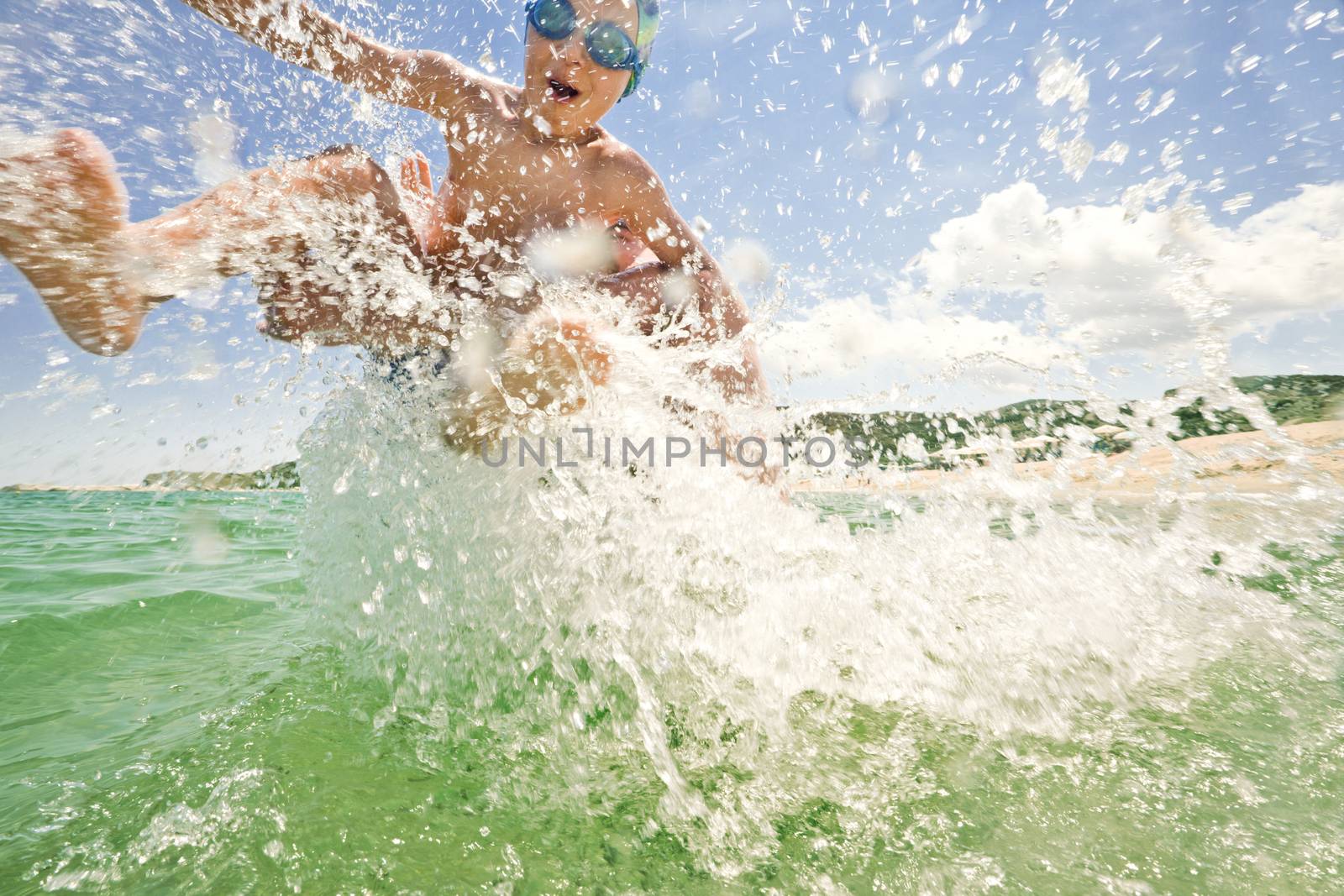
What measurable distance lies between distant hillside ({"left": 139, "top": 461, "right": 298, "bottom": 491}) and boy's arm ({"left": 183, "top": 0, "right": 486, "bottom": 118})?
43.5 inches

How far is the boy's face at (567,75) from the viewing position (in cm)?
192

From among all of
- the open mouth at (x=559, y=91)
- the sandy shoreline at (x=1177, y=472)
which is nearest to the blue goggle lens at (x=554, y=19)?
the open mouth at (x=559, y=91)

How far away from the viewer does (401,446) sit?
176cm

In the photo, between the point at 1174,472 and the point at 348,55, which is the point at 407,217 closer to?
the point at 348,55

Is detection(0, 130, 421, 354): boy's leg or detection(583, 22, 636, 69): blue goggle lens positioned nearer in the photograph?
detection(0, 130, 421, 354): boy's leg

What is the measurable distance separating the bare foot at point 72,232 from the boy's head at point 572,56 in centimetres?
111

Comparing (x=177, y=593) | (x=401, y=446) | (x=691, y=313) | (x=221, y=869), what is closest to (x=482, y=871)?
(x=221, y=869)

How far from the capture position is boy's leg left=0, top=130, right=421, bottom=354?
128 cm

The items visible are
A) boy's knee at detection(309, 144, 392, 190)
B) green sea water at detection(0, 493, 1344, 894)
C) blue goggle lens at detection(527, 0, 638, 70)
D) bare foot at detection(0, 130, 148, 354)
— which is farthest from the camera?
blue goggle lens at detection(527, 0, 638, 70)

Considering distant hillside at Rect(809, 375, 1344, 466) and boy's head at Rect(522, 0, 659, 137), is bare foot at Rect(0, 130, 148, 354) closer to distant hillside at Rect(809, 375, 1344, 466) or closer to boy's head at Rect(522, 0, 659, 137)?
boy's head at Rect(522, 0, 659, 137)

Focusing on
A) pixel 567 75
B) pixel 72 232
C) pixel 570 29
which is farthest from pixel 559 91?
pixel 72 232

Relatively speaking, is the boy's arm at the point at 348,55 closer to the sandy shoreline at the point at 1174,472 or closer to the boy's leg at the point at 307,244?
the boy's leg at the point at 307,244

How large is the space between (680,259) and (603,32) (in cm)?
75

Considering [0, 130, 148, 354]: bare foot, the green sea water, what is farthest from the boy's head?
the green sea water
